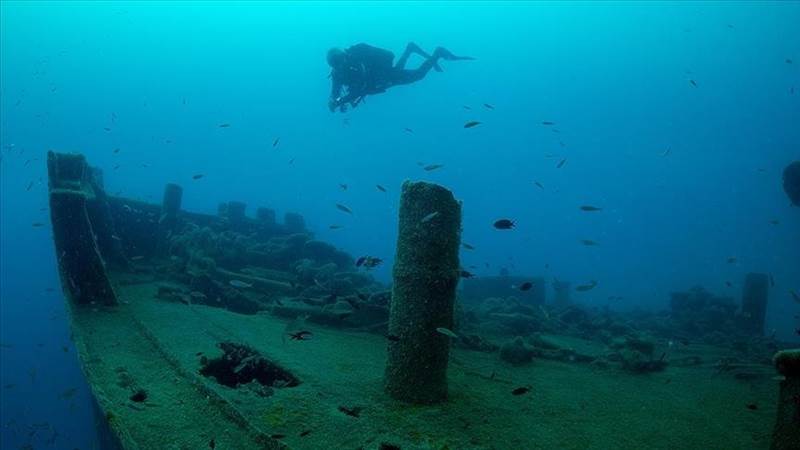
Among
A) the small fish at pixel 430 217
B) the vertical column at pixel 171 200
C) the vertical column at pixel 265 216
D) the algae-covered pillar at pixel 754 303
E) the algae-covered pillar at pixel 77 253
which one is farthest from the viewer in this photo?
the vertical column at pixel 265 216

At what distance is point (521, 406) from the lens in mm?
5355

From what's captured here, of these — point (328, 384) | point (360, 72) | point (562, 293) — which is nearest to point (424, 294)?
point (328, 384)

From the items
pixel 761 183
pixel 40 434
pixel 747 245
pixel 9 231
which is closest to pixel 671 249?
pixel 747 245

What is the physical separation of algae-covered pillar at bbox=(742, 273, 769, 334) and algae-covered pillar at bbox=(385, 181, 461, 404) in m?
16.9

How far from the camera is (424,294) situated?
16.2 ft

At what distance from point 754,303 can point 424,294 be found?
17944 millimetres

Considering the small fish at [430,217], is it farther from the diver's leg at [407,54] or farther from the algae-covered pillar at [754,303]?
the algae-covered pillar at [754,303]

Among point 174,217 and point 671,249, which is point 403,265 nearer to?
point 174,217

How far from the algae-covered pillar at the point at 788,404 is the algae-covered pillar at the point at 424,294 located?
2.77 metres

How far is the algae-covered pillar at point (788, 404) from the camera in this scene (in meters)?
3.26

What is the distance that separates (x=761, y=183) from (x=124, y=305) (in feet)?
781

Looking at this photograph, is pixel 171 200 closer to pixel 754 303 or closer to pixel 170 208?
pixel 170 208

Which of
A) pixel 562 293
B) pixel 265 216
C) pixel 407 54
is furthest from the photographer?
pixel 562 293

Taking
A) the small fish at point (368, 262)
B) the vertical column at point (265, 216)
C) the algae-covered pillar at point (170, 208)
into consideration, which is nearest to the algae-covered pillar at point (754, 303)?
the small fish at point (368, 262)
